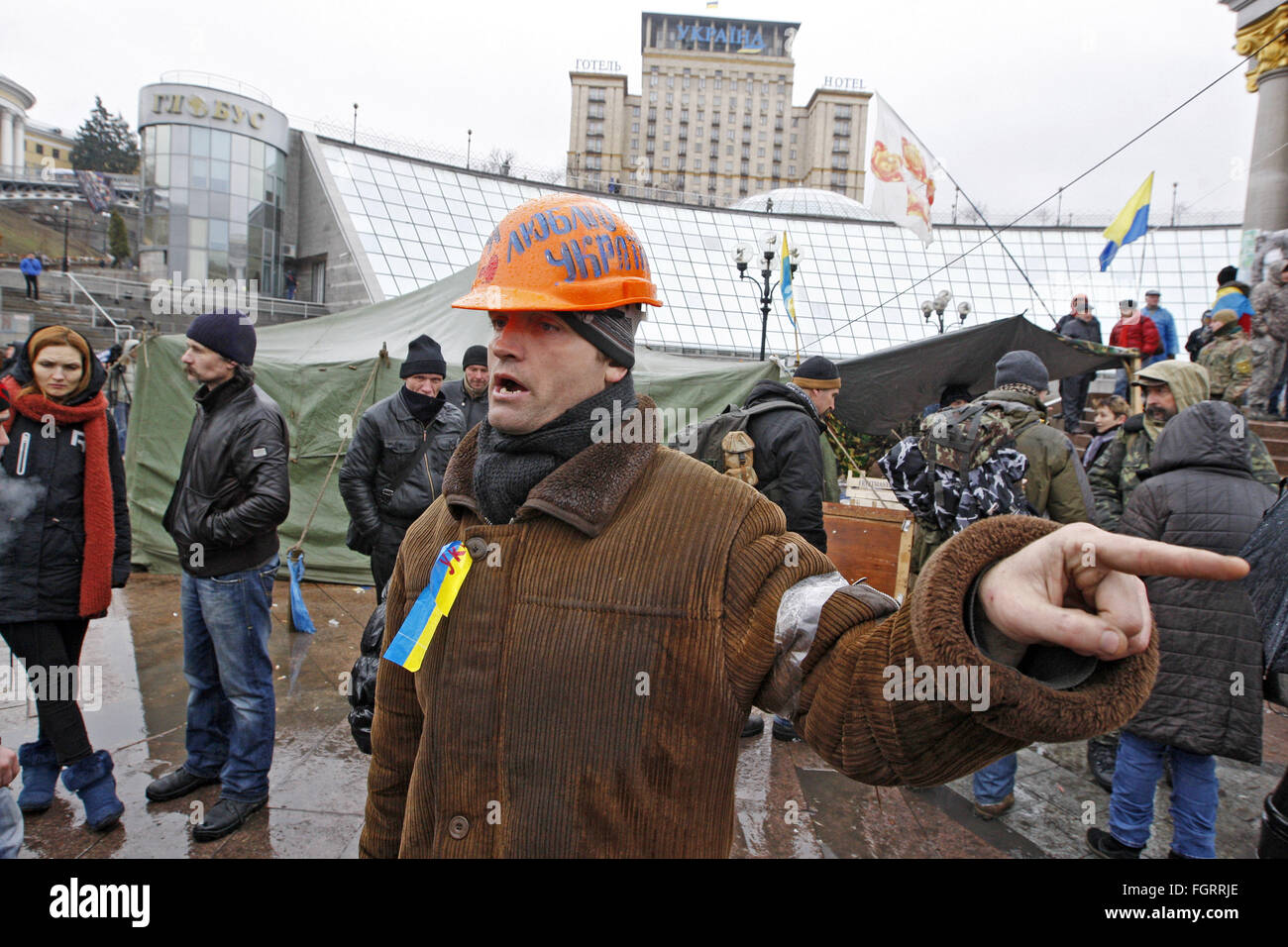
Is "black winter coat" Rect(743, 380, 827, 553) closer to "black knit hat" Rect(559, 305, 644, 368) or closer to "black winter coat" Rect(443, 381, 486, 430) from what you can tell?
"black winter coat" Rect(443, 381, 486, 430)

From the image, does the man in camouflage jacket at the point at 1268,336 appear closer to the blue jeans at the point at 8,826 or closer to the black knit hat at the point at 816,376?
the black knit hat at the point at 816,376

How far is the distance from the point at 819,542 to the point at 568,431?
3.10 m

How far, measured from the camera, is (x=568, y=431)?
133 centimetres

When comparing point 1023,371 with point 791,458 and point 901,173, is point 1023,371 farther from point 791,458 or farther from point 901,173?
point 901,173

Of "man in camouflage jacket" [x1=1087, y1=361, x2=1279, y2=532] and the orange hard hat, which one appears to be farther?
"man in camouflage jacket" [x1=1087, y1=361, x2=1279, y2=532]

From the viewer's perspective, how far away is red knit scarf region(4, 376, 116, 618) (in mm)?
3201

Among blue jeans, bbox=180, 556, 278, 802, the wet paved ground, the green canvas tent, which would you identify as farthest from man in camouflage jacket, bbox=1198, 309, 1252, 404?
blue jeans, bbox=180, 556, 278, 802

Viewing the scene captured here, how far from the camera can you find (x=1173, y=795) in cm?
311

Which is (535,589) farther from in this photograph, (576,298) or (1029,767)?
(1029,767)

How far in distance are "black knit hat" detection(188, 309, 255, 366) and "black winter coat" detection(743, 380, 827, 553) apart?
2.51 m

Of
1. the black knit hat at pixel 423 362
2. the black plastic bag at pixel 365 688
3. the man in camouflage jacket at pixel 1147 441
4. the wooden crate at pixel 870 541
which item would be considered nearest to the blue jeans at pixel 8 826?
the black plastic bag at pixel 365 688

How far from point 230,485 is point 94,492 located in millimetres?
602

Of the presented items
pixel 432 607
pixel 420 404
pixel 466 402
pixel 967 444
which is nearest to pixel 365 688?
pixel 432 607
